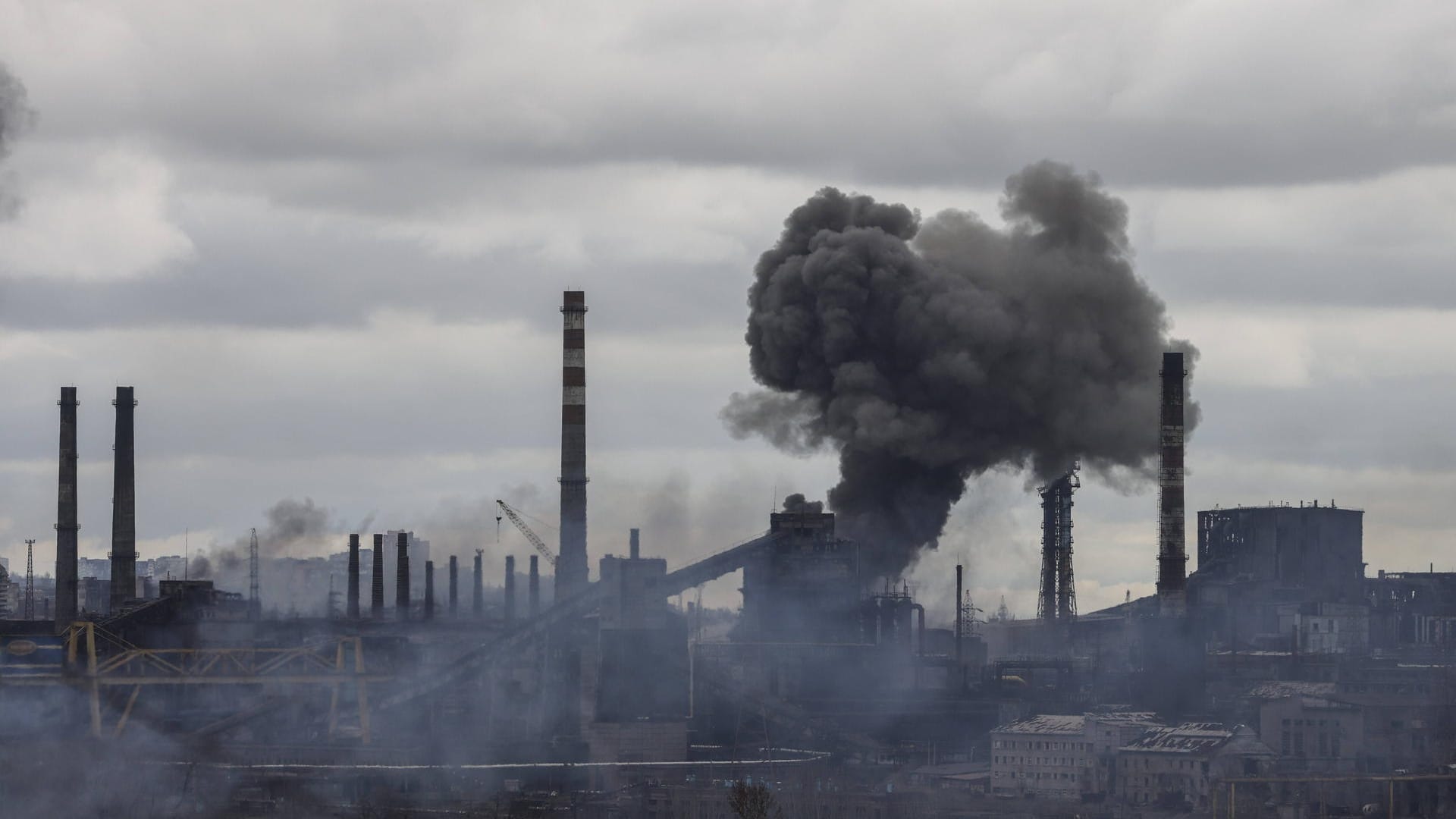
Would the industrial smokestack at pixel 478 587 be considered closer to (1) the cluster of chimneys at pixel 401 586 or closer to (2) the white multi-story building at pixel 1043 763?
(1) the cluster of chimneys at pixel 401 586

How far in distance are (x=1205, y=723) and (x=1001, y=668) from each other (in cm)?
1127

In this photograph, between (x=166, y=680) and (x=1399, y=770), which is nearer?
(x=166, y=680)

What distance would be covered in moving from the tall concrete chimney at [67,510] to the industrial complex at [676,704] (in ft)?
0.31

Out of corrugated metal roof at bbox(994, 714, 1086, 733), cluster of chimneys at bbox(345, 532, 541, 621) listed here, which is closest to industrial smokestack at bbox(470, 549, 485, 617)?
cluster of chimneys at bbox(345, 532, 541, 621)

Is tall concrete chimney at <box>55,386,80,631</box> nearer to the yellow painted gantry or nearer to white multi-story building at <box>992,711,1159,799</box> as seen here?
the yellow painted gantry

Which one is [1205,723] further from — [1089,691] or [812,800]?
[812,800]

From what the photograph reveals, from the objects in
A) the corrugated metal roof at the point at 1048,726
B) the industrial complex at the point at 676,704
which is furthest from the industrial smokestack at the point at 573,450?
the corrugated metal roof at the point at 1048,726

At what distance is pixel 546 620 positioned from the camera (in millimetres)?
73688

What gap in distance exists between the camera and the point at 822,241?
76.1m

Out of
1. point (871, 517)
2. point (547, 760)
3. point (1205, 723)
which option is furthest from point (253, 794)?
point (1205, 723)

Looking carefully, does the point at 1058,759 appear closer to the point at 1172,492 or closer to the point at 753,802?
the point at 1172,492

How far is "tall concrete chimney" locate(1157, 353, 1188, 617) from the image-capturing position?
75875 mm

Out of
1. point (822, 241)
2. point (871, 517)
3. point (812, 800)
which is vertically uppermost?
point (822, 241)

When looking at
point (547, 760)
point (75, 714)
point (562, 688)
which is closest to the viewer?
point (75, 714)
